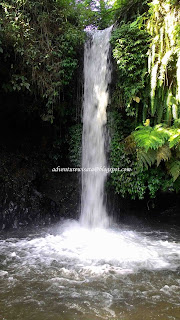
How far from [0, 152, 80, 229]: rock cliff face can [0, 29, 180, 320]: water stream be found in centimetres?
48

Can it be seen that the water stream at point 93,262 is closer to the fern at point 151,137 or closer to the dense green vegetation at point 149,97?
the dense green vegetation at point 149,97

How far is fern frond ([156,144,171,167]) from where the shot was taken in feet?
20.0

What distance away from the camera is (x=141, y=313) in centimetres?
304

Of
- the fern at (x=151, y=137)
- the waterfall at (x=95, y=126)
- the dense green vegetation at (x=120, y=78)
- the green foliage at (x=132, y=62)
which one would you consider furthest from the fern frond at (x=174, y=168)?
the waterfall at (x=95, y=126)

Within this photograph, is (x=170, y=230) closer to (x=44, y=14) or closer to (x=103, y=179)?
(x=103, y=179)

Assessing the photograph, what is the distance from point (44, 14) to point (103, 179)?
5020 mm

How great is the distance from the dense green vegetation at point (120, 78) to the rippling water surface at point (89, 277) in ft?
6.45

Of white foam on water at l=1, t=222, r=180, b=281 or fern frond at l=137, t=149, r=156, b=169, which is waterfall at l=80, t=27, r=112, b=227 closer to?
white foam on water at l=1, t=222, r=180, b=281

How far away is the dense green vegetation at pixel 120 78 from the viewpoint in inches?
257

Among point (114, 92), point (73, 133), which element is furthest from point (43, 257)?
point (114, 92)

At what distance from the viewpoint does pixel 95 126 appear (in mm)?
8047

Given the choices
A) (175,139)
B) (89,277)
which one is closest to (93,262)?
(89,277)

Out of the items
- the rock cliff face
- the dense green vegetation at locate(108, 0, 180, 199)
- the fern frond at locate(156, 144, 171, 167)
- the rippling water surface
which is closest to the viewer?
the rippling water surface

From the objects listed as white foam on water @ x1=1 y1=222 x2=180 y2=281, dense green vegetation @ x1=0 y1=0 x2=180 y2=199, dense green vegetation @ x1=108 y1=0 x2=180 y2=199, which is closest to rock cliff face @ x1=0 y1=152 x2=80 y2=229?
dense green vegetation @ x1=0 y1=0 x2=180 y2=199
